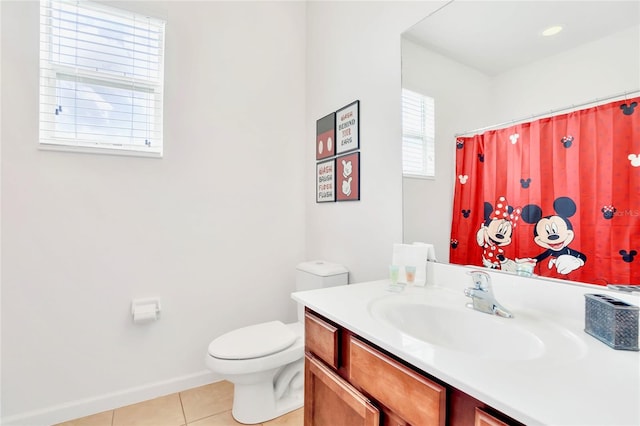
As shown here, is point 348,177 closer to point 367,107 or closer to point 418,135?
point 367,107

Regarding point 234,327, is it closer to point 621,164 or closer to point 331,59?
point 331,59

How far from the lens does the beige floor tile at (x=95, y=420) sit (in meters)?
1.58

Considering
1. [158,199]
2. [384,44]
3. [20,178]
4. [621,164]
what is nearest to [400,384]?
[621,164]

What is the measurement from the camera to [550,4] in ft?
3.07

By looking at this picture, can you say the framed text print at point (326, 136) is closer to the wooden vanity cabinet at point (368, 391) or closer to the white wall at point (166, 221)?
the white wall at point (166, 221)

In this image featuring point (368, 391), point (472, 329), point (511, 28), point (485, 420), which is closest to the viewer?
point (485, 420)

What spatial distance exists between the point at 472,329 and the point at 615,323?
0.34 meters

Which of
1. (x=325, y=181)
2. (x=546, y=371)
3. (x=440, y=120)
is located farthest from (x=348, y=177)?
(x=546, y=371)

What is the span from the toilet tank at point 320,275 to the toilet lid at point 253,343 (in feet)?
1.01

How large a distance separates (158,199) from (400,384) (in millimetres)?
1731

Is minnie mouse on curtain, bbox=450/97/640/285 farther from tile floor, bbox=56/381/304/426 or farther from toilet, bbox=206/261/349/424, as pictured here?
tile floor, bbox=56/381/304/426

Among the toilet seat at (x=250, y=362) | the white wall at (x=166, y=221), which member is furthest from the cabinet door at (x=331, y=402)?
the white wall at (x=166, y=221)

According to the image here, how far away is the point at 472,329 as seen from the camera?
92 cm

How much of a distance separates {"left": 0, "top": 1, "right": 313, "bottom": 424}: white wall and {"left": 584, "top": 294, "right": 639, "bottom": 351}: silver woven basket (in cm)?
176
